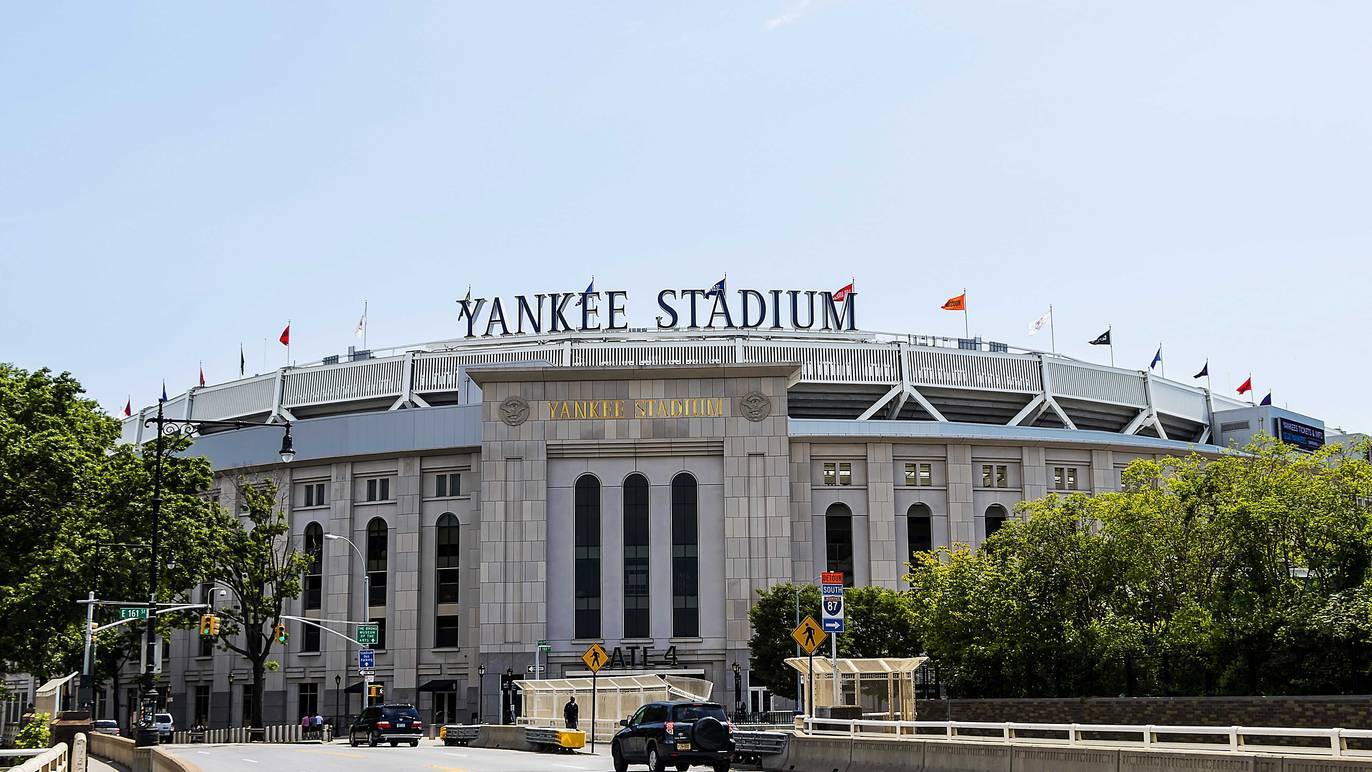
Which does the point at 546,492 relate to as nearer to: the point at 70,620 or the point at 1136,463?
the point at 70,620

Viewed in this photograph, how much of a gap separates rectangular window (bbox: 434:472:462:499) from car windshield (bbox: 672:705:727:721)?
6468 centimetres

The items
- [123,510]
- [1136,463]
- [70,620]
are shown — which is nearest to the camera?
[1136,463]

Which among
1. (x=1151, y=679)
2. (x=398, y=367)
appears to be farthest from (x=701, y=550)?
(x=1151, y=679)

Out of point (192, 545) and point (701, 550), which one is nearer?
point (192, 545)

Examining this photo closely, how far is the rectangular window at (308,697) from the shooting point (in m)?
97.3

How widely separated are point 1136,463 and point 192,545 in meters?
40.8

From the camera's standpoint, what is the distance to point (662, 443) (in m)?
92.1

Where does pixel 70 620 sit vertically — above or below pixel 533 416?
below

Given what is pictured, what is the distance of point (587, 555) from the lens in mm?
91312

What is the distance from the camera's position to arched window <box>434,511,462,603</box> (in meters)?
96.2

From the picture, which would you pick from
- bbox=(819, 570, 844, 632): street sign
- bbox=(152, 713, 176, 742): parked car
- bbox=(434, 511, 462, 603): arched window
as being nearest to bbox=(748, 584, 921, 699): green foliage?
bbox=(434, 511, 462, 603): arched window

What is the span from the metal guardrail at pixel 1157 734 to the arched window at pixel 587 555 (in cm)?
4606

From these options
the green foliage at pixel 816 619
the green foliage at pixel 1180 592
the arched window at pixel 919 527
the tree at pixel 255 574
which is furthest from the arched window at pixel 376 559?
the green foliage at pixel 1180 592

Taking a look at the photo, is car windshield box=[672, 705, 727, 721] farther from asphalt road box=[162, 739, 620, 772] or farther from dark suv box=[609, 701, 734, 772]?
asphalt road box=[162, 739, 620, 772]
